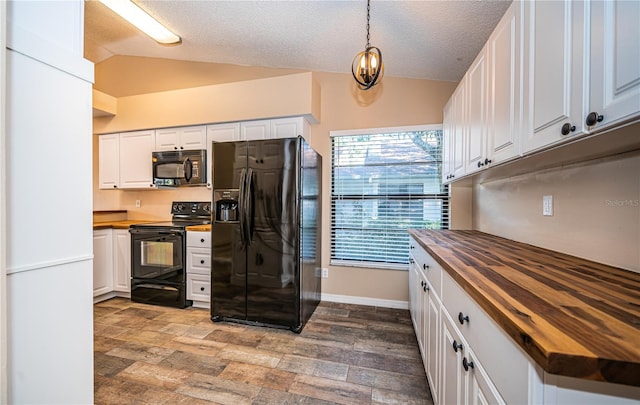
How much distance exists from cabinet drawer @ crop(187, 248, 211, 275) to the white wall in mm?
1794

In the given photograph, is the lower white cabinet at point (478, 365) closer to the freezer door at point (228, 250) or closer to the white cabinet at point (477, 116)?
the white cabinet at point (477, 116)

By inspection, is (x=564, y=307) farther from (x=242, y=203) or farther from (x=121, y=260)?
(x=121, y=260)

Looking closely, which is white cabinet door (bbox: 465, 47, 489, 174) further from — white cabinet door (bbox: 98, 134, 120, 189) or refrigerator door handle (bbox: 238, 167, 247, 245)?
white cabinet door (bbox: 98, 134, 120, 189)

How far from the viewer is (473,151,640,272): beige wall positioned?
1110mm

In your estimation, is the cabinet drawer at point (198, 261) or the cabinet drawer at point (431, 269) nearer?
the cabinet drawer at point (431, 269)

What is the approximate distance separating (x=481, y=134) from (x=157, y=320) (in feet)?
11.4

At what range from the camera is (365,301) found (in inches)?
126

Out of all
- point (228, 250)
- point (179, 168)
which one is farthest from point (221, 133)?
point (228, 250)

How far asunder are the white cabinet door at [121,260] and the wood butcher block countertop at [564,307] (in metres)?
3.69

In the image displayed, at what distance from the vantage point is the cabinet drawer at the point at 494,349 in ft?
2.12

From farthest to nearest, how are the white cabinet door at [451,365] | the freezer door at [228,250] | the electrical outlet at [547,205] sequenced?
Result: the freezer door at [228,250]
the electrical outlet at [547,205]
the white cabinet door at [451,365]

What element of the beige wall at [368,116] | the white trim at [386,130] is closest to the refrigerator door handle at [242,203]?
the beige wall at [368,116]

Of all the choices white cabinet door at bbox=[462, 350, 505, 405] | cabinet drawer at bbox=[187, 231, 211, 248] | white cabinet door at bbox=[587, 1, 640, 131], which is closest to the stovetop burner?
cabinet drawer at bbox=[187, 231, 211, 248]

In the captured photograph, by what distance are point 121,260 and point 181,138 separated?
1755 mm
